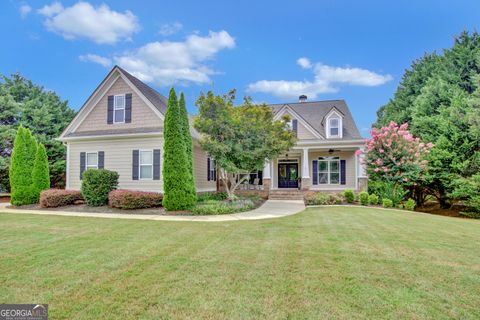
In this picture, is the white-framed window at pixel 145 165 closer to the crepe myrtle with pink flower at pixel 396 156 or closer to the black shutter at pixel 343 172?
the crepe myrtle with pink flower at pixel 396 156

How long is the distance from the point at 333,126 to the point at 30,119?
76.2 ft

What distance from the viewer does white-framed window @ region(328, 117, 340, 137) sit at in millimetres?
18469

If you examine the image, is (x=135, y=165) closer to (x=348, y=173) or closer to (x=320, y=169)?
(x=320, y=169)

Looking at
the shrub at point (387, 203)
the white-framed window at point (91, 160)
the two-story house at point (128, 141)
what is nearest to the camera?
the two-story house at point (128, 141)

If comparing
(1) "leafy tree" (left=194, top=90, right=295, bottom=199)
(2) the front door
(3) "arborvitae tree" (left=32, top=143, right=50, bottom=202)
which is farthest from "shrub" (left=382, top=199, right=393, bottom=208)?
(3) "arborvitae tree" (left=32, top=143, right=50, bottom=202)

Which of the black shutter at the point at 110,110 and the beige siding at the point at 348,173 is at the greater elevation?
the black shutter at the point at 110,110

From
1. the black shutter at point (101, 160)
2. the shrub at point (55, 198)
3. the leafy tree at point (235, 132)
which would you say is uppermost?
the leafy tree at point (235, 132)

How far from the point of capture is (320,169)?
19359 mm

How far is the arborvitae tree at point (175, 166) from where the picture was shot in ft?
35.7

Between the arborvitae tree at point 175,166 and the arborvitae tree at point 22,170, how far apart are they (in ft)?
25.9

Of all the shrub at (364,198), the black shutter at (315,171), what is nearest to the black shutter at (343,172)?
the black shutter at (315,171)

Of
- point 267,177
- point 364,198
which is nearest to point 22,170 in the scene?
point 267,177

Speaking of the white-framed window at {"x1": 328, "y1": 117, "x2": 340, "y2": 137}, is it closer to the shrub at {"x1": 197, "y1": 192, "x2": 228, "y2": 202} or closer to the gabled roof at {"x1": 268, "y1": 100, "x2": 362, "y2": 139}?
the gabled roof at {"x1": 268, "y1": 100, "x2": 362, "y2": 139}

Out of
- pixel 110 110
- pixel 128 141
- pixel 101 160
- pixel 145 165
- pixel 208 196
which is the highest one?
pixel 110 110
